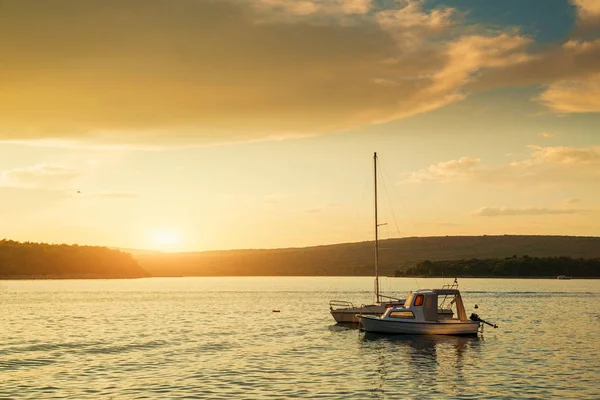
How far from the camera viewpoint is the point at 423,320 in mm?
73750

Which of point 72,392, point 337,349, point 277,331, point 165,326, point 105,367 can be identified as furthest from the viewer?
point 165,326

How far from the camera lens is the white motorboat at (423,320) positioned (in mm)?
73250

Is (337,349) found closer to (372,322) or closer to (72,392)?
(372,322)

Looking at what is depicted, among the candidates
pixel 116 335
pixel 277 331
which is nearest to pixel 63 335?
pixel 116 335

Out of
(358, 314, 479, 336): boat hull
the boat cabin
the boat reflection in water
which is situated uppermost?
the boat cabin

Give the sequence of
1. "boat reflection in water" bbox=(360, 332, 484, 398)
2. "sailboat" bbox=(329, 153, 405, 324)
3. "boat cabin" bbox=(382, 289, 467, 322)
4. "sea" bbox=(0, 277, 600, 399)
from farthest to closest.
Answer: "sailboat" bbox=(329, 153, 405, 324), "boat cabin" bbox=(382, 289, 467, 322), "boat reflection in water" bbox=(360, 332, 484, 398), "sea" bbox=(0, 277, 600, 399)

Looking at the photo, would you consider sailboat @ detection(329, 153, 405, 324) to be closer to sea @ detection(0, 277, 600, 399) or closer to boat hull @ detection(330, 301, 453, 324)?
boat hull @ detection(330, 301, 453, 324)

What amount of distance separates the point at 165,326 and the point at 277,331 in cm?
1662

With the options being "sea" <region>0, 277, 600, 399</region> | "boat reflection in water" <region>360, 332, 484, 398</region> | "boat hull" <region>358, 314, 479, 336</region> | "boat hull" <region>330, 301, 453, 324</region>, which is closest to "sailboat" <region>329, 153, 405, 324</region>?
"boat hull" <region>330, 301, 453, 324</region>

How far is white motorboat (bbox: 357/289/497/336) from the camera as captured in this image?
73250mm

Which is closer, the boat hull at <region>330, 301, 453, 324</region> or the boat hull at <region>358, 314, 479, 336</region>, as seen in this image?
the boat hull at <region>358, 314, 479, 336</region>

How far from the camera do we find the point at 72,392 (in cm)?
4194

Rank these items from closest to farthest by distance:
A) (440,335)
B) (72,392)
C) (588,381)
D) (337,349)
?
(72,392) < (588,381) < (337,349) < (440,335)

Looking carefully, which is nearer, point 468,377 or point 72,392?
point 72,392
